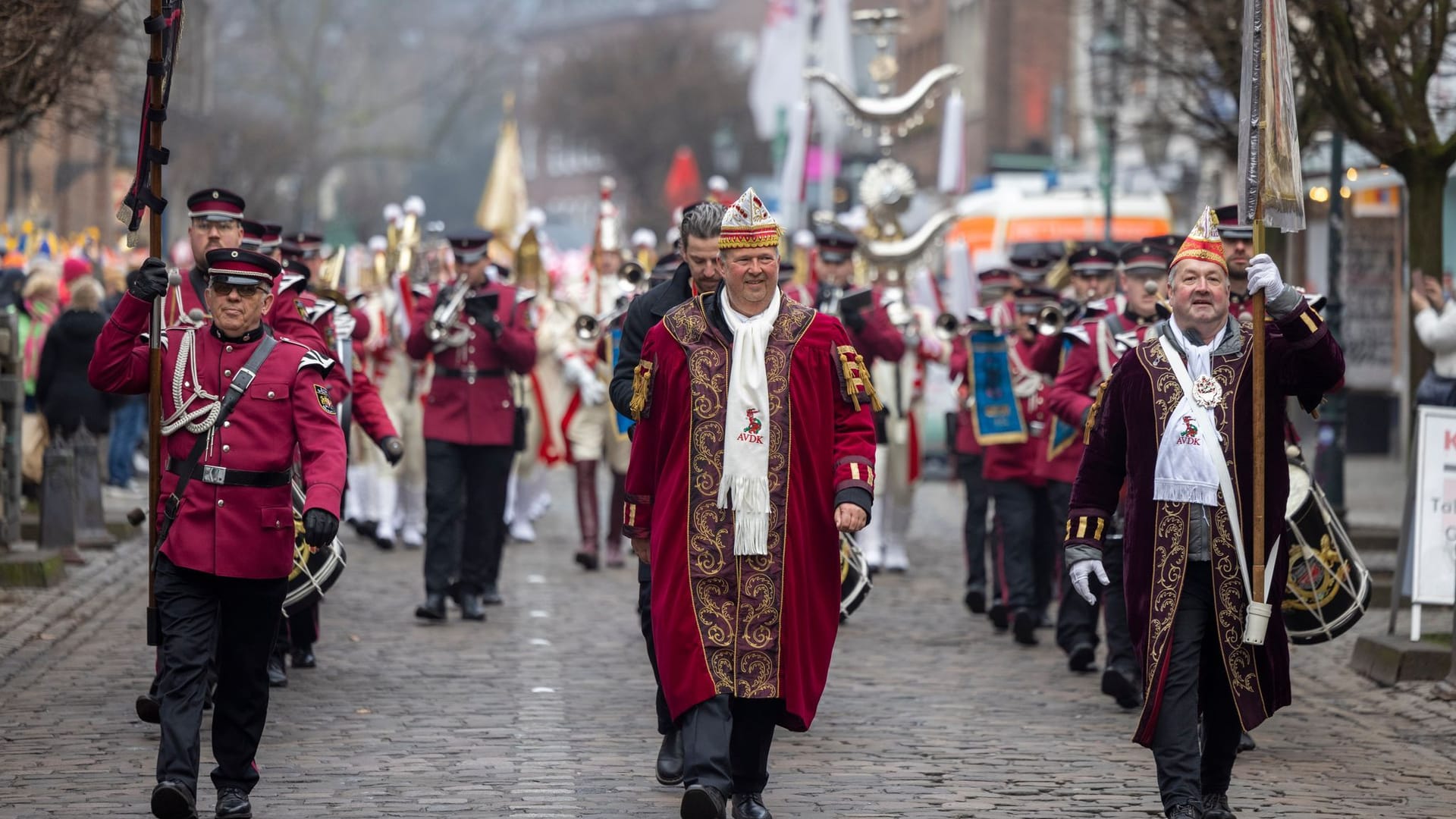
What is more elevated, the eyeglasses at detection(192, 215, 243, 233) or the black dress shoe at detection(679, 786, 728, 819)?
the eyeglasses at detection(192, 215, 243, 233)

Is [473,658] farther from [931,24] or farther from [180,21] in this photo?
[931,24]

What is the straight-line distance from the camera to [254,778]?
24.6 ft

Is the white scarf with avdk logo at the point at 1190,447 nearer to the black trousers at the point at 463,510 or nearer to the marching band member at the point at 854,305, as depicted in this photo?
the marching band member at the point at 854,305

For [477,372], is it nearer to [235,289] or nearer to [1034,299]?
[1034,299]

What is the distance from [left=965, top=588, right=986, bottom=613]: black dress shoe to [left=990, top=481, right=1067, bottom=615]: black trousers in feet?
2.59

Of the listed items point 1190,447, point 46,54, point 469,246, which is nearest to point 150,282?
point 1190,447

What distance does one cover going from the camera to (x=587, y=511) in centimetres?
1589

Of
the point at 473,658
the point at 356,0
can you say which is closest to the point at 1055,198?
the point at 473,658

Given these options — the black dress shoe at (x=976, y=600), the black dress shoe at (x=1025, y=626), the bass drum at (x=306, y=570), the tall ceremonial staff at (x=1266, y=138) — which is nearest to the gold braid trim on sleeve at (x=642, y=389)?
the tall ceremonial staff at (x=1266, y=138)

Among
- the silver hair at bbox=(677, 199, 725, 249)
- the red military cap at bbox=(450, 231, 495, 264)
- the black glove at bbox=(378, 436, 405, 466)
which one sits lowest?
the black glove at bbox=(378, 436, 405, 466)

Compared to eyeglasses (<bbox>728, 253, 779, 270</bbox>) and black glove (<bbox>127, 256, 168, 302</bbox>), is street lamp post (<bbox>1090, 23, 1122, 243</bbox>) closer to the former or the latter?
eyeglasses (<bbox>728, 253, 779, 270</bbox>)

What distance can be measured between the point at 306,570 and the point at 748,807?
9.22ft

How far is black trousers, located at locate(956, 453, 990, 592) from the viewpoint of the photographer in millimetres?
13703

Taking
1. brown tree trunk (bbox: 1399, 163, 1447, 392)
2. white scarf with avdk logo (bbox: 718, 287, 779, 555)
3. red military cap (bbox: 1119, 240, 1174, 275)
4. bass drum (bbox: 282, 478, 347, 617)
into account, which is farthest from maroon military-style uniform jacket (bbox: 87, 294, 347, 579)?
brown tree trunk (bbox: 1399, 163, 1447, 392)
